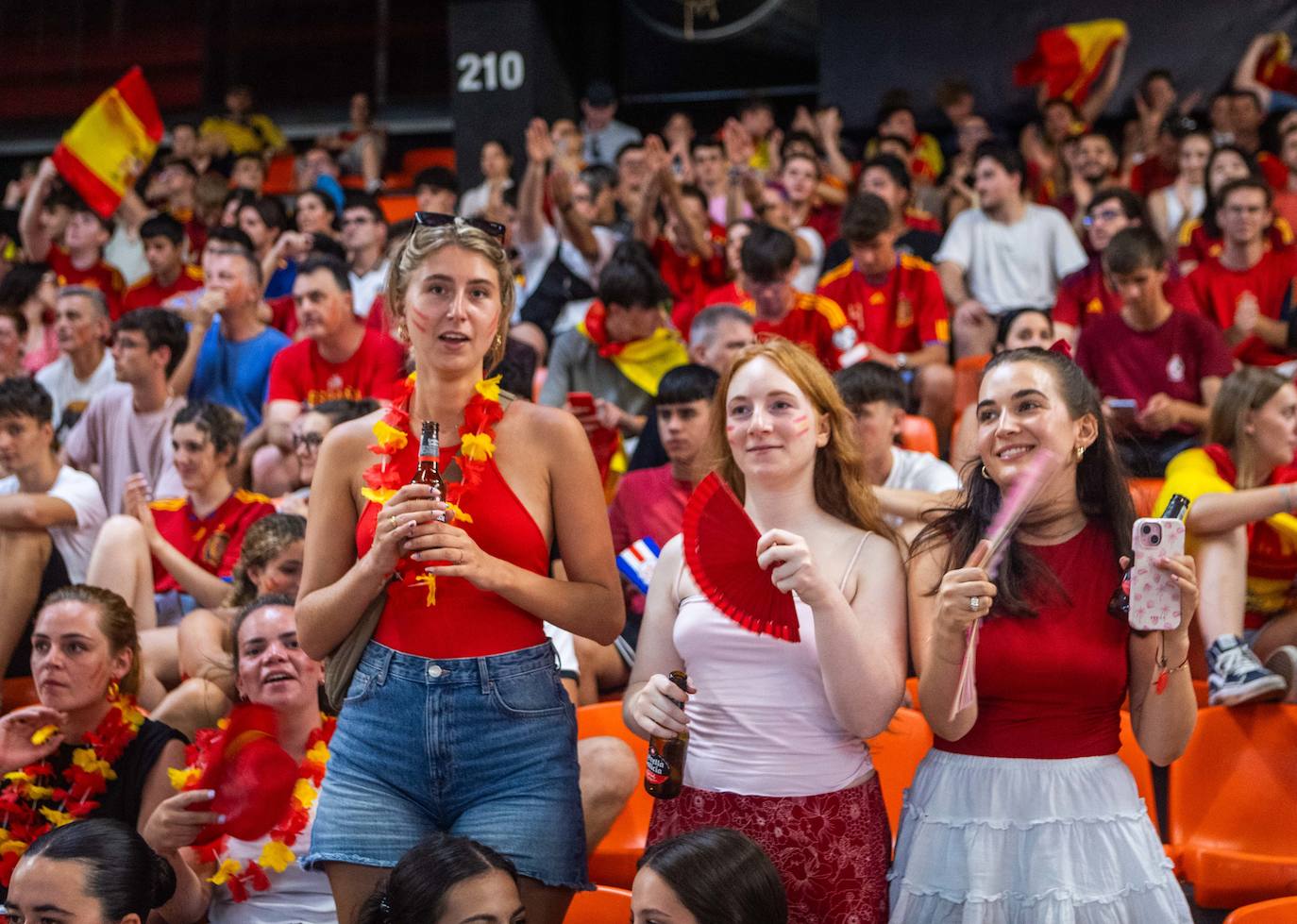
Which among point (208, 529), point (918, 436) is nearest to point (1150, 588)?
point (918, 436)

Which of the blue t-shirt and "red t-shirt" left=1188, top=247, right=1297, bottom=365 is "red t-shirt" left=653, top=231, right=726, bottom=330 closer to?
the blue t-shirt

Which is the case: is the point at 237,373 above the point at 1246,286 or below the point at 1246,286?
below

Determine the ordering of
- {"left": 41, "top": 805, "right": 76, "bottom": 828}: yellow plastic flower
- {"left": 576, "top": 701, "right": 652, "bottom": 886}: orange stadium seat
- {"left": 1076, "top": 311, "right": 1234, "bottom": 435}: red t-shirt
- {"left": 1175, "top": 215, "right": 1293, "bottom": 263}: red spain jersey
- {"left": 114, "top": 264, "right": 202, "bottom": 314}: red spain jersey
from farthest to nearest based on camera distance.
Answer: {"left": 114, "top": 264, "right": 202, "bottom": 314}: red spain jersey, {"left": 1175, "top": 215, "right": 1293, "bottom": 263}: red spain jersey, {"left": 1076, "top": 311, "right": 1234, "bottom": 435}: red t-shirt, {"left": 576, "top": 701, "right": 652, "bottom": 886}: orange stadium seat, {"left": 41, "top": 805, "right": 76, "bottom": 828}: yellow plastic flower

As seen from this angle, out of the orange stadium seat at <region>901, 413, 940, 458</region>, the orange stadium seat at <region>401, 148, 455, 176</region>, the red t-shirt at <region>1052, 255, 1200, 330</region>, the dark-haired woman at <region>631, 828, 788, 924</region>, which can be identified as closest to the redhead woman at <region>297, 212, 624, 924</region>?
the dark-haired woman at <region>631, 828, 788, 924</region>

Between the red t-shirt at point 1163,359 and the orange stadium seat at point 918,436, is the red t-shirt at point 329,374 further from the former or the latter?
the red t-shirt at point 1163,359

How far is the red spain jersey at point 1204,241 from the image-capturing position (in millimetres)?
5938

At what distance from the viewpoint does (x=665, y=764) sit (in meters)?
2.18

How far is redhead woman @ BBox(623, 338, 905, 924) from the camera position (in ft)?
7.14

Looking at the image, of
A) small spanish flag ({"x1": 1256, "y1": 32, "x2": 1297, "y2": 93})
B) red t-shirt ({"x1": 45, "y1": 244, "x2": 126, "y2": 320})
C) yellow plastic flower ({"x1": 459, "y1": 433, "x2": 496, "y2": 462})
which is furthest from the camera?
small spanish flag ({"x1": 1256, "y1": 32, "x2": 1297, "y2": 93})

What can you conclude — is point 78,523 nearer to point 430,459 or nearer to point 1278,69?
point 430,459

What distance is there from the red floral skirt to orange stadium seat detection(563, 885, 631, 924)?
384 mm

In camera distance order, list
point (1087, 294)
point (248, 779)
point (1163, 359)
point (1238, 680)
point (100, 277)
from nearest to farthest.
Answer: point (248, 779), point (1238, 680), point (1163, 359), point (1087, 294), point (100, 277)

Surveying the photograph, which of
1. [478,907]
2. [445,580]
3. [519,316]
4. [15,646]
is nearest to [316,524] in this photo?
[445,580]

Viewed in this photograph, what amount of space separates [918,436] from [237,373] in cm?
273
